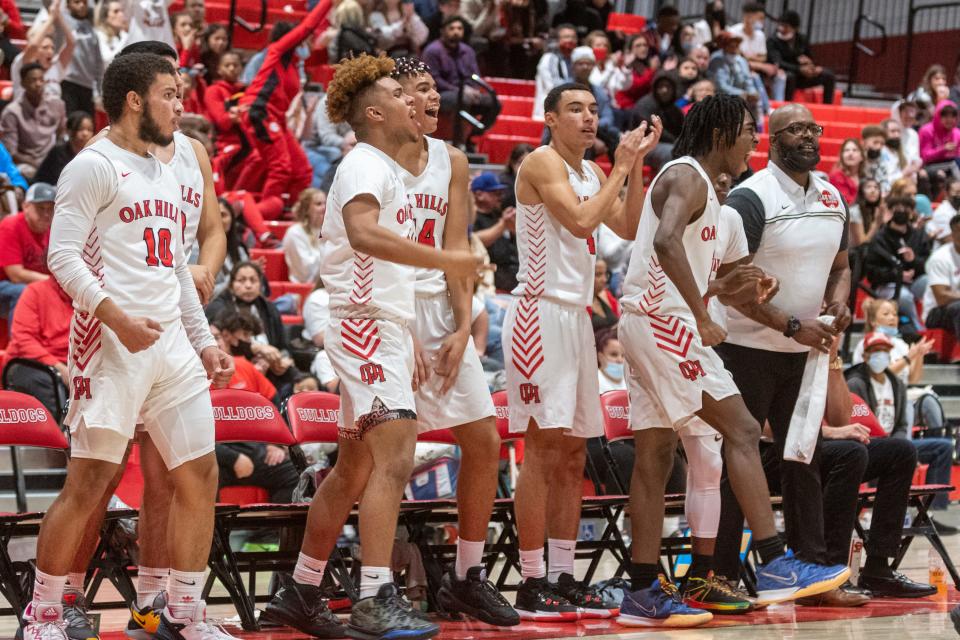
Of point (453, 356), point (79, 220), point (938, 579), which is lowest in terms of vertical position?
point (938, 579)

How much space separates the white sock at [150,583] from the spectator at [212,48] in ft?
27.1

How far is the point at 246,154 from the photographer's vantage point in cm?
1263

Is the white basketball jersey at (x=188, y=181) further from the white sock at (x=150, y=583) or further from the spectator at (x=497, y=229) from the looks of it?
the spectator at (x=497, y=229)

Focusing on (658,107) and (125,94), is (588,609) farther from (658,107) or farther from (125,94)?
(658,107)

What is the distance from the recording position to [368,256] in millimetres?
5496

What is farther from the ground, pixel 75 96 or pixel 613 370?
pixel 75 96

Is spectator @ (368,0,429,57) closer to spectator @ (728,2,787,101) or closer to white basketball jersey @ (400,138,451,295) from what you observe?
spectator @ (728,2,787,101)

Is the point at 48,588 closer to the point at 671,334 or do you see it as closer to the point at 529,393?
the point at 529,393

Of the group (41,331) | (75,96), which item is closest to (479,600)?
(41,331)

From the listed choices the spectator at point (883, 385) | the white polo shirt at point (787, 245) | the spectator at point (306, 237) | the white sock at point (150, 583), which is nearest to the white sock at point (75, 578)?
the white sock at point (150, 583)

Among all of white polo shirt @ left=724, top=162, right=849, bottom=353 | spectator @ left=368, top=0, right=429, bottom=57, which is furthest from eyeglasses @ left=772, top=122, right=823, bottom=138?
spectator @ left=368, top=0, right=429, bottom=57

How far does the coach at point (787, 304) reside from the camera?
6.55 meters

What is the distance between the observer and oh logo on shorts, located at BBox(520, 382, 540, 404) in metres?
6.16

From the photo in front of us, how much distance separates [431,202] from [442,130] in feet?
28.1
